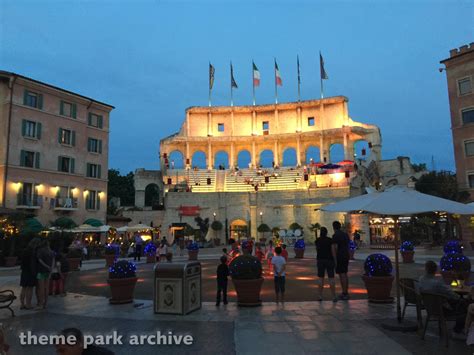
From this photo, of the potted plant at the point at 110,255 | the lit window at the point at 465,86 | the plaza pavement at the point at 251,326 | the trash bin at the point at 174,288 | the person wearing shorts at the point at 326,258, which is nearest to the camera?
the plaza pavement at the point at 251,326

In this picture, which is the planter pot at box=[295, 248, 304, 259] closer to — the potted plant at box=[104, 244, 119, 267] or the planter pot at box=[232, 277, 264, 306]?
the potted plant at box=[104, 244, 119, 267]

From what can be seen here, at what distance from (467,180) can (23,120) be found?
4026cm

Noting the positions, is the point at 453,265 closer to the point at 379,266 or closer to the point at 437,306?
the point at 379,266

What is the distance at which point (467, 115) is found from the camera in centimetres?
3450

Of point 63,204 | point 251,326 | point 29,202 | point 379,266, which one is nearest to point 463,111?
point 379,266

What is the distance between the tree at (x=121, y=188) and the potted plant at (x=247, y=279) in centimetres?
6596

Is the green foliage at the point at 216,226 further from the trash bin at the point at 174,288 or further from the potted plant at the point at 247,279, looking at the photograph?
the trash bin at the point at 174,288

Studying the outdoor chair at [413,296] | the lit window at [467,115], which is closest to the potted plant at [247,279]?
the outdoor chair at [413,296]

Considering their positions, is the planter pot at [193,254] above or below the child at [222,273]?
below

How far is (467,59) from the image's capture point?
3459cm

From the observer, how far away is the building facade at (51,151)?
1277 inches

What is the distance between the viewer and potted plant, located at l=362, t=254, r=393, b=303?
369 inches

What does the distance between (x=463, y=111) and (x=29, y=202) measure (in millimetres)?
39983

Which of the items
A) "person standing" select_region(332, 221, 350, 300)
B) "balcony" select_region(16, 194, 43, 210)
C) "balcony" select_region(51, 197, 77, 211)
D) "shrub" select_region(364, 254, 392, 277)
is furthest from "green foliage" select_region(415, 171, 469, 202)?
"balcony" select_region(16, 194, 43, 210)
